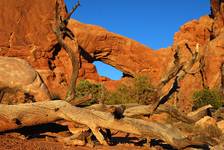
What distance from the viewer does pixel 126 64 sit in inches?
1698

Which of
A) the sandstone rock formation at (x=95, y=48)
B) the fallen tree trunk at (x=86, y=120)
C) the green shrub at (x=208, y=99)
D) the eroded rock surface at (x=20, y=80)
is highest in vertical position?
the sandstone rock formation at (x=95, y=48)

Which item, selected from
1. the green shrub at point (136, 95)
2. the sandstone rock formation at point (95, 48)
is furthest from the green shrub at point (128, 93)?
the sandstone rock formation at point (95, 48)

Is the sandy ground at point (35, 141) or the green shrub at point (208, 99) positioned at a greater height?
A: the green shrub at point (208, 99)

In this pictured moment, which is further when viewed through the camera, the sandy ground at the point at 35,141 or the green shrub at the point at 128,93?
the green shrub at the point at 128,93

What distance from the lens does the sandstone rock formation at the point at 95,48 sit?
Result: 3397 cm

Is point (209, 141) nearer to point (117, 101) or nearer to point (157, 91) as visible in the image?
point (157, 91)

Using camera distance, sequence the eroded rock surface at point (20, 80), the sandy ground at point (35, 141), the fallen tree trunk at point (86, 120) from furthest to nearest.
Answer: the eroded rock surface at point (20, 80)
the fallen tree trunk at point (86, 120)
the sandy ground at point (35, 141)

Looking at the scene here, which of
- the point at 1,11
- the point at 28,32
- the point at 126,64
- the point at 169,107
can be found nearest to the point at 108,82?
the point at 126,64

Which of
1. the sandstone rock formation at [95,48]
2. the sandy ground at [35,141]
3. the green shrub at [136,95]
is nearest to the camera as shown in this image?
the sandy ground at [35,141]

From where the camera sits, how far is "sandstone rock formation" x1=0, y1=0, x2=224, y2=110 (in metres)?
34.0

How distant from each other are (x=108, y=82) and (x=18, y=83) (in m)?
33.9

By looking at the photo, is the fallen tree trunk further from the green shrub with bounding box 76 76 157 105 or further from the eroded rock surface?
the green shrub with bounding box 76 76 157 105

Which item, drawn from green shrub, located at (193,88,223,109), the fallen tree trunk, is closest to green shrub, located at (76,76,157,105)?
green shrub, located at (193,88,223,109)

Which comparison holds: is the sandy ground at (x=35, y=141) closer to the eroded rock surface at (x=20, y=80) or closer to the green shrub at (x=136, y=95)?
the eroded rock surface at (x=20, y=80)
